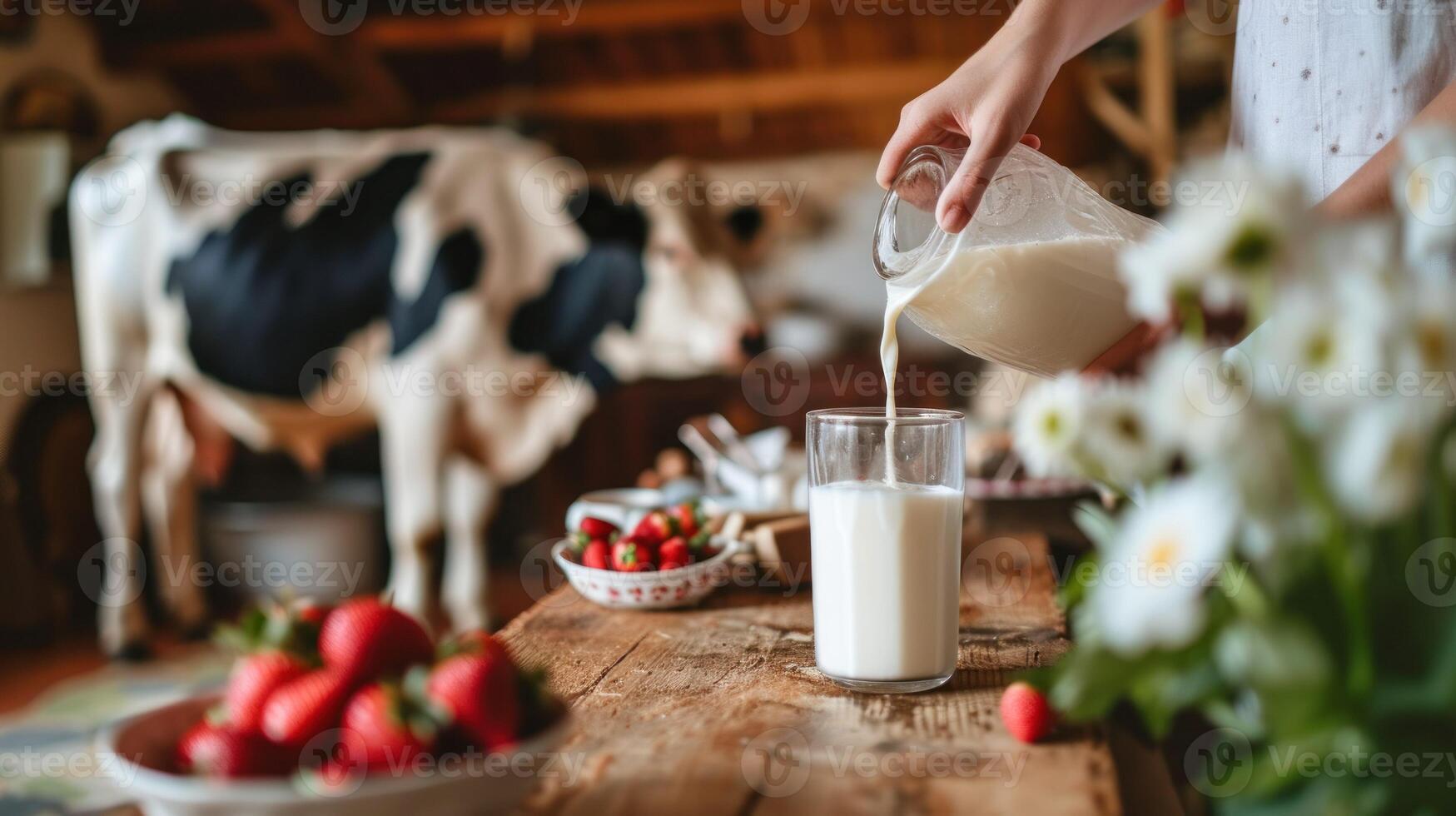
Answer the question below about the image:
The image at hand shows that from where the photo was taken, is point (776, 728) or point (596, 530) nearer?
point (776, 728)

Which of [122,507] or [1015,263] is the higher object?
[1015,263]

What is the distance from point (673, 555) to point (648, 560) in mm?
26

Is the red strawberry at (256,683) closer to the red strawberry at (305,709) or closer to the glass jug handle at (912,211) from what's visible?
the red strawberry at (305,709)

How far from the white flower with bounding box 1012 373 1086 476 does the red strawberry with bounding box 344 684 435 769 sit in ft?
1.02

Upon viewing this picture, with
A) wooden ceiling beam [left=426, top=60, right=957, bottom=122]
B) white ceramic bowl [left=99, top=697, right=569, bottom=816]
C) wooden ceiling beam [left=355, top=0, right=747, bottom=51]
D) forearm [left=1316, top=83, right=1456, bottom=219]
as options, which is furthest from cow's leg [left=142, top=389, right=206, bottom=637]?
forearm [left=1316, top=83, right=1456, bottom=219]

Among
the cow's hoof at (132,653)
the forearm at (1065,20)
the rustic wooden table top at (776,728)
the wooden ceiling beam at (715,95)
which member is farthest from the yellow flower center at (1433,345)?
the wooden ceiling beam at (715,95)

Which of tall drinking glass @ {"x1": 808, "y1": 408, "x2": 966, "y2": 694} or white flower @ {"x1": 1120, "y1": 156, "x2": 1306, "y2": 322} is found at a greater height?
white flower @ {"x1": 1120, "y1": 156, "x2": 1306, "y2": 322}

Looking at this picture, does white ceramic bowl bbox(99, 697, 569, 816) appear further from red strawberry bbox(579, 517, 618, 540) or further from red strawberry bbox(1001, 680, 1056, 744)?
red strawberry bbox(579, 517, 618, 540)

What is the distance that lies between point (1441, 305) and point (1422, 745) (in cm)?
18

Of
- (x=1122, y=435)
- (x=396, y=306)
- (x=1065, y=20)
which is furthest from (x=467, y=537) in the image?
(x=1122, y=435)

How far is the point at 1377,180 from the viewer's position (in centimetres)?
75

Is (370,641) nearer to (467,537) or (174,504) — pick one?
(467,537)

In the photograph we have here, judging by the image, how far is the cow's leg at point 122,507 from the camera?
312 cm

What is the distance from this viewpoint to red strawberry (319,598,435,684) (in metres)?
0.58
